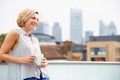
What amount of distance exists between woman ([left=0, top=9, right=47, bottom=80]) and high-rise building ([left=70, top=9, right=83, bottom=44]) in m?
2.99

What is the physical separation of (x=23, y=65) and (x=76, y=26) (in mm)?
3357

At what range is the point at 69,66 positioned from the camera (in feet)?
7.95

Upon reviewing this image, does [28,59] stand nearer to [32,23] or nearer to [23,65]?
[23,65]

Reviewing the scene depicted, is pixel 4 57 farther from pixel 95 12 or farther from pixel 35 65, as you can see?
pixel 95 12

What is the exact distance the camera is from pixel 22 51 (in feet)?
4.38

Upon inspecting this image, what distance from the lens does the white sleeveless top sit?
52.2 inches

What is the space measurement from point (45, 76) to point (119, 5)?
3.28m

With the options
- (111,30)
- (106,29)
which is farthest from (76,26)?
(111,30)

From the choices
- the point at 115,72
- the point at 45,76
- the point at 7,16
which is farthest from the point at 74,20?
the point at 45,76

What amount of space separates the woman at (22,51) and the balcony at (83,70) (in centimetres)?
91

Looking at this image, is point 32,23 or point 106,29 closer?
point 32,23

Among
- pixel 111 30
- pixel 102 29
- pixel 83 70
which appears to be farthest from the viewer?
pixel 111 30

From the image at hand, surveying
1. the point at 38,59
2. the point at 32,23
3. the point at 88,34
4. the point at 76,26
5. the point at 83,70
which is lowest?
the point at 83,70

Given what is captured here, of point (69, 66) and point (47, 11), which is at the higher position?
point (47, 11)
